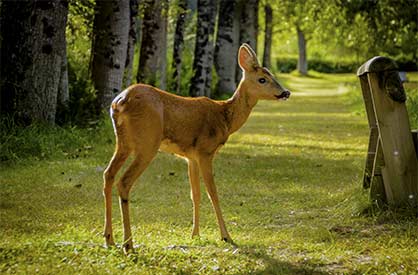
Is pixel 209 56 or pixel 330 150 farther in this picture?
pixel 209 56

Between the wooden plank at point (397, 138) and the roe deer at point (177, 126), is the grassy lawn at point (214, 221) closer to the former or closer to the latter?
the wooden plank at point (397, 138)

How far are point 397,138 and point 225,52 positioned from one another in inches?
845

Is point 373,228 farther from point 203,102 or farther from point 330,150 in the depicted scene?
point 330,150

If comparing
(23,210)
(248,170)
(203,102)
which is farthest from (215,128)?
(248,170)

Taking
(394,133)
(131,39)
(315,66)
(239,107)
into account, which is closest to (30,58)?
(131,39)

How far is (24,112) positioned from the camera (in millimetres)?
12000

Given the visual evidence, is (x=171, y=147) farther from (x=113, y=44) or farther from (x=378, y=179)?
(x=113, y=44)

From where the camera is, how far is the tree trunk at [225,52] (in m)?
27.8

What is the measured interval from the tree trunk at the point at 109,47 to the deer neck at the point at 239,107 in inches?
305

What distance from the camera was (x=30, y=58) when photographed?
12.0m

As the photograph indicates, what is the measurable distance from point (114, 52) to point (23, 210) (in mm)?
7174

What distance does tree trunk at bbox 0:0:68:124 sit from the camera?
12.0m

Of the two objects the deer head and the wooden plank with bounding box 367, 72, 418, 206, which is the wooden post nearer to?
the wooden plank with bounding box 367, 72, 418, 206

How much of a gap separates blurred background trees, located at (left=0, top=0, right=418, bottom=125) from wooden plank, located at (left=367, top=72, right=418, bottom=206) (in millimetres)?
6499
